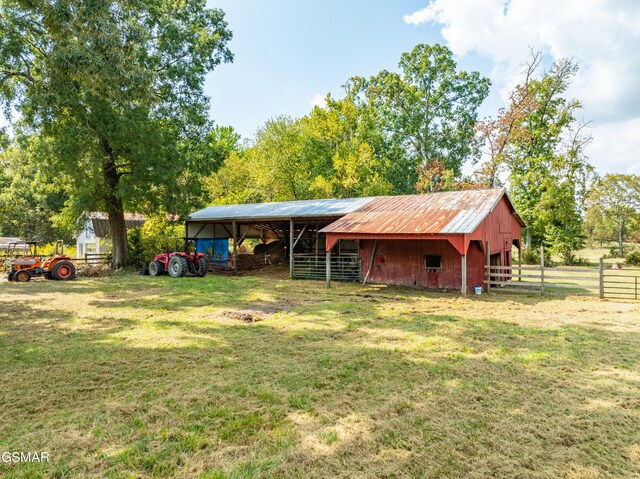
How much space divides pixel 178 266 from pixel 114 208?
Result: 5561 mm

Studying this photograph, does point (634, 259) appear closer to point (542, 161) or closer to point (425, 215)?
point (542, 161)

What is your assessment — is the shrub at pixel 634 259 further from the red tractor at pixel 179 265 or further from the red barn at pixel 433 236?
the red tractor at pixel 179 265

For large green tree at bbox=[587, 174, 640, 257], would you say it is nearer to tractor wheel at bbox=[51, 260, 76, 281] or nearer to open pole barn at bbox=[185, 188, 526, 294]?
open pole barn at bbox=[185, 188, 526, 294]

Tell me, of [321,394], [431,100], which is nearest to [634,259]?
[431,100]

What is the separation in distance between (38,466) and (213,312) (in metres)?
A: 6.70

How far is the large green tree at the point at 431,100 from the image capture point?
38969mm

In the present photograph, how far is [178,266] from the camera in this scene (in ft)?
57.9

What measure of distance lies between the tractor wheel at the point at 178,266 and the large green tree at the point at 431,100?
28.7 meters

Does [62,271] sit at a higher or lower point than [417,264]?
lower

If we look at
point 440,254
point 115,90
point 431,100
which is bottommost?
point 440,254

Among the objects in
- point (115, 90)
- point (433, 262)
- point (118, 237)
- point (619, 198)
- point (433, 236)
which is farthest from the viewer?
point (619, 198)

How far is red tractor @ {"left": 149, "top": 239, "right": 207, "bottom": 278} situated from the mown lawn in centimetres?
810

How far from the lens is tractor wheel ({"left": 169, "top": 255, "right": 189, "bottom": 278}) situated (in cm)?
1764

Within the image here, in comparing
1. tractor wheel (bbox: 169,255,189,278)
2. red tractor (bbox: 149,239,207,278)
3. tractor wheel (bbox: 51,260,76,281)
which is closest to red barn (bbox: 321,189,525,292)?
red tractor (bbox: 149,239,207,278)
